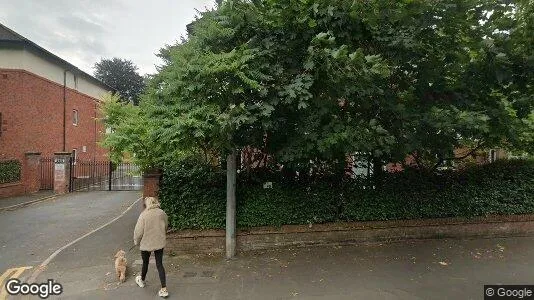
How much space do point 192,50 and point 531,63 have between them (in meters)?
6.48

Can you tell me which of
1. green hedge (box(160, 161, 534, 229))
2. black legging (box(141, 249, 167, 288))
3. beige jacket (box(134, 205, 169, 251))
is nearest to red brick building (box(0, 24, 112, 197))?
green hedge (box(160, 161, 534, 229))

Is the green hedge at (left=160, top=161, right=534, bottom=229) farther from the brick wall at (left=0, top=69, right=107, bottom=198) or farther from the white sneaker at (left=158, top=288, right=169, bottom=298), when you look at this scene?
the brick wall at (left=0, top=69, right=107, bottom=198)

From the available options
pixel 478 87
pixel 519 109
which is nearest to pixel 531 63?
pixel 478 87

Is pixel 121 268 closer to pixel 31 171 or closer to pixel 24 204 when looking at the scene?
pixel 24 204

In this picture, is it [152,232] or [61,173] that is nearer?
[152,232]

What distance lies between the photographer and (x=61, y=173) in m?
19.6

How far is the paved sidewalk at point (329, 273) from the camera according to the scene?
589 centimetres

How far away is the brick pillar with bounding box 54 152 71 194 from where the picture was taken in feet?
63.8

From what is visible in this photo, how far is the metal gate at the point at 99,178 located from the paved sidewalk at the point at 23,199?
1525 mm

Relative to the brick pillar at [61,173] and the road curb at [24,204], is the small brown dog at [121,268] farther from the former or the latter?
the brick pillar at [61,173]

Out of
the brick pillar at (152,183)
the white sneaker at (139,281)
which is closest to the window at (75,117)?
the brick pillar at (152,183)

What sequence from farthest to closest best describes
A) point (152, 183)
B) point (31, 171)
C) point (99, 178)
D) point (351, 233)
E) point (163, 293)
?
point (99, 178), point (31, 171), point (351, 233), point (152, 183), point (163, 293)

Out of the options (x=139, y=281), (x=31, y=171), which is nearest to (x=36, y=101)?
(x=31, y=171)

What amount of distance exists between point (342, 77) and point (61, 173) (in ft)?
61.0
